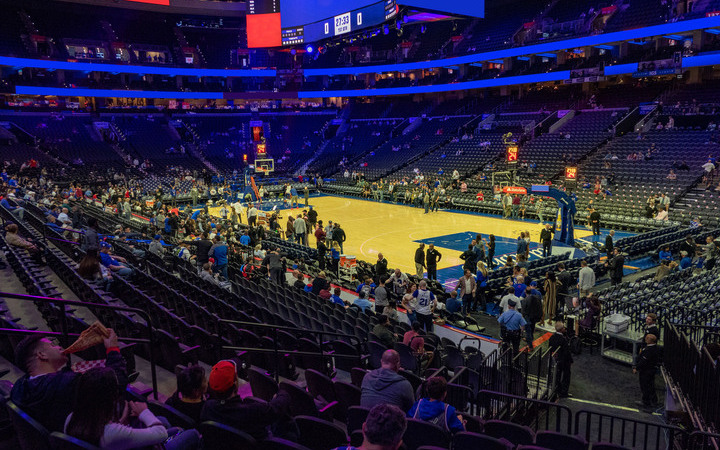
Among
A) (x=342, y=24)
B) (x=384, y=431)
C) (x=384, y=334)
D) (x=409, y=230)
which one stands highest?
(x=342, y=24)

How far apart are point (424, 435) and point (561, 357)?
5.17 meters

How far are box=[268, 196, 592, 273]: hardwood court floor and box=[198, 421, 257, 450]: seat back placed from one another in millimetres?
14704

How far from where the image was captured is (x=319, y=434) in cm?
418

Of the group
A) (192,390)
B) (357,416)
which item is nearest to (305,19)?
(357,416)

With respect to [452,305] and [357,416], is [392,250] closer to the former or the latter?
[452,305]

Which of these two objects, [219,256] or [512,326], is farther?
[219,256]

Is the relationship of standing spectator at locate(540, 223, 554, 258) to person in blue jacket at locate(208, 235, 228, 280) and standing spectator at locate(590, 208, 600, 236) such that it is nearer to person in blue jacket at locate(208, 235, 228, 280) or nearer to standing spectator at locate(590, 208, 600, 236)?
standing spectator at locate(590, 208, 600, 236)

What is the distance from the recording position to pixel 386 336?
836 centimetres

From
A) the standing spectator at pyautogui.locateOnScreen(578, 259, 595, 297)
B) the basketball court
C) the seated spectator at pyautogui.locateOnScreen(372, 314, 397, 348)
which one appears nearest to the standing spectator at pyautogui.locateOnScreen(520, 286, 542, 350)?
the standing spectator at pyautogui.locateOnScreen(578, 259, 595, 297)

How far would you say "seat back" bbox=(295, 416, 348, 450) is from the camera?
160 inches

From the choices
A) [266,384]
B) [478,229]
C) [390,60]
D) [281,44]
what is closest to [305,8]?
[281,44]

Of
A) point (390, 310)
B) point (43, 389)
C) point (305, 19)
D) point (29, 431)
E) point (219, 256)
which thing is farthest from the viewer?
point (305, 19)

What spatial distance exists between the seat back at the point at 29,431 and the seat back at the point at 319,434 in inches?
72.0

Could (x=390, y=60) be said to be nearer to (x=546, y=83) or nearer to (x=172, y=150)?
(x=546, y=83)
